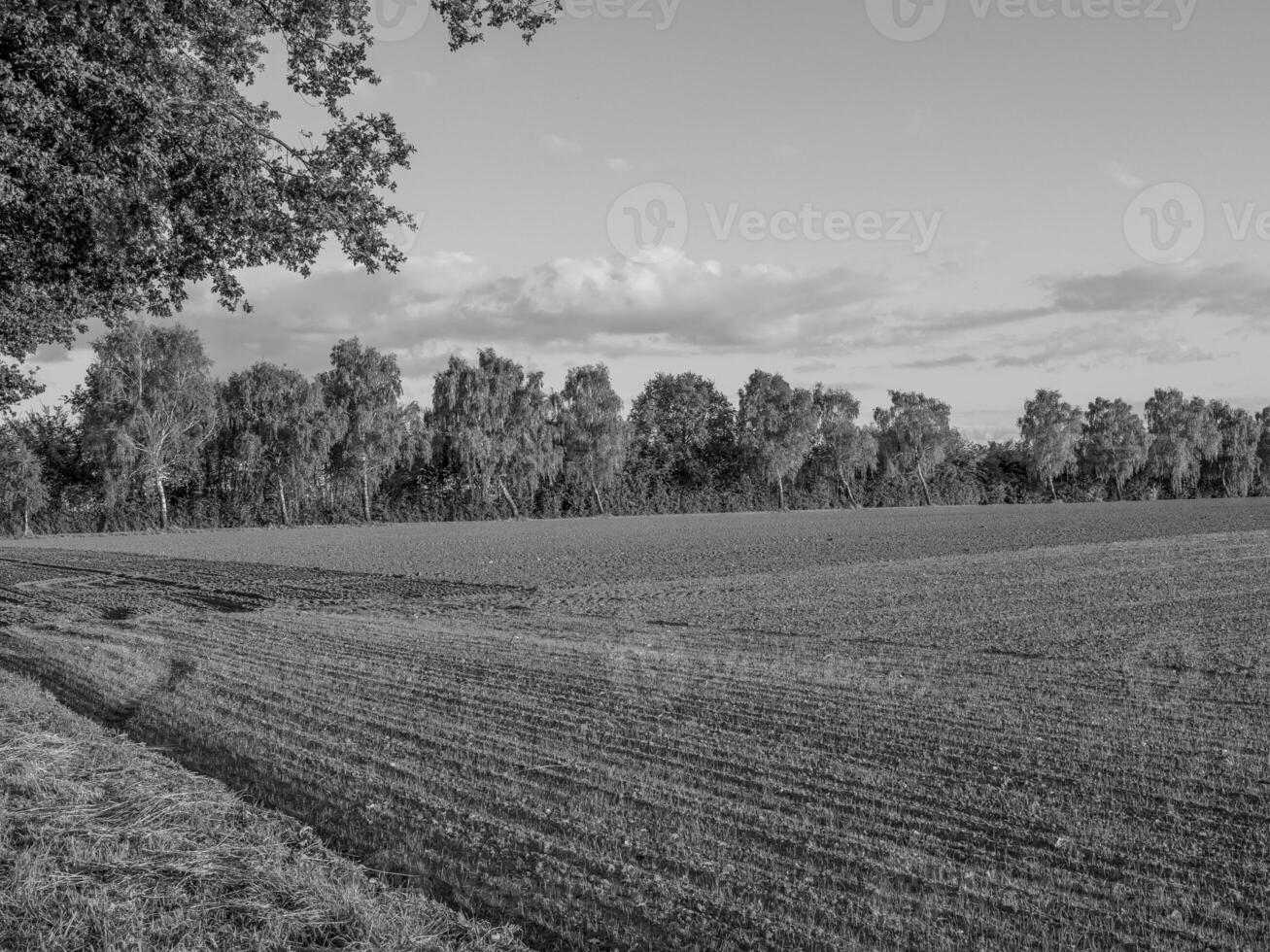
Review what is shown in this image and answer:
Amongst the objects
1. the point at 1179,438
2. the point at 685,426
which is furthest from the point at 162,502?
the point at 1179,438

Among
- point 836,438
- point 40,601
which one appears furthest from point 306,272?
point 836,438

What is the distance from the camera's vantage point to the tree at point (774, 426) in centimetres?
8856

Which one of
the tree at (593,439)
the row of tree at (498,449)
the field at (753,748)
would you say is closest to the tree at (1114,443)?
the row of tree at (498,449)

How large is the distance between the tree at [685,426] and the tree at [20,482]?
45.9 meters

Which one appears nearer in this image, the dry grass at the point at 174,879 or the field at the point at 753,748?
the dry grass at the point at 174,879

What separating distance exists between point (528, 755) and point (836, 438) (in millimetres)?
88153

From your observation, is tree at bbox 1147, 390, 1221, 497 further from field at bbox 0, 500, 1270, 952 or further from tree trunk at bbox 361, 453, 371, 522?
field at bbox 0, 500, 1270, 952

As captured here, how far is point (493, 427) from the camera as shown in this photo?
76.2 meters

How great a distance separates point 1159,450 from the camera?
11388cm

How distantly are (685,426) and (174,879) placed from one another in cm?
9026

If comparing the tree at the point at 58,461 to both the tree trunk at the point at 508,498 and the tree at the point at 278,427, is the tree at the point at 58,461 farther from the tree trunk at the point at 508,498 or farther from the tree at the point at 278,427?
the tree trunk at the point at 508,498

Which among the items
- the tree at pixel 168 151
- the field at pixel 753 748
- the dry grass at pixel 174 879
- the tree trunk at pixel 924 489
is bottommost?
the field at pixel 753 748

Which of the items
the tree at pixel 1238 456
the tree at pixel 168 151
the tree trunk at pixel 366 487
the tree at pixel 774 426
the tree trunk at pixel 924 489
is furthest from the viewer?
the tree at pixel 1238 456

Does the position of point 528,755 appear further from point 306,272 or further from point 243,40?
point 243,40
